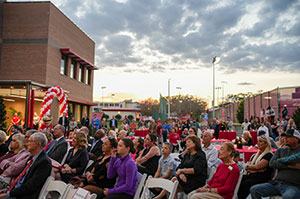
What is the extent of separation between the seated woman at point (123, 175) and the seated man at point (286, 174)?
6.72ft

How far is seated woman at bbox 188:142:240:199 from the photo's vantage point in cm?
402

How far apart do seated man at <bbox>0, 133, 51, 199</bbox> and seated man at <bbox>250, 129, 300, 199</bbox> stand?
3.39 meters

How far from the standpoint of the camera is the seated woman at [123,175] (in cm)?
389

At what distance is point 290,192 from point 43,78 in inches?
808

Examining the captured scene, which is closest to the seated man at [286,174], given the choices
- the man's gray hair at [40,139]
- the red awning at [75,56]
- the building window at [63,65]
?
the man's gray hair at [40,139]

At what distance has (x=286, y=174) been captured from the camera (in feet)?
13.4

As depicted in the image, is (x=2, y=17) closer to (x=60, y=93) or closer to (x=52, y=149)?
(x=60, y=93)

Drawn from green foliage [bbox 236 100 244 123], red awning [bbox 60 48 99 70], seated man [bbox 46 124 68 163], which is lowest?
seated man [bbox 46 124 68 163]

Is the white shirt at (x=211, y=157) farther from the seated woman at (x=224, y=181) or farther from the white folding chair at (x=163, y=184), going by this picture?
the white folding chair at (x=163, y=184)

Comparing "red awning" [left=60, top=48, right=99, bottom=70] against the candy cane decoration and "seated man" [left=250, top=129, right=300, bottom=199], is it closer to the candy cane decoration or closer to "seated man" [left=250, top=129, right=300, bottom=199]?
the candy cane decoration

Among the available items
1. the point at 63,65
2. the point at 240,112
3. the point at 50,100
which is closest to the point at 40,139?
the point at 50,100

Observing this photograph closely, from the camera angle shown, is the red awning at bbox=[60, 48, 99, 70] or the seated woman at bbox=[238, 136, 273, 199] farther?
the red awning at bbox=[60, 48, 99, 70]

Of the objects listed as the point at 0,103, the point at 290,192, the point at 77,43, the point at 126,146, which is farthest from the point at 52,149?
the point at 77,43

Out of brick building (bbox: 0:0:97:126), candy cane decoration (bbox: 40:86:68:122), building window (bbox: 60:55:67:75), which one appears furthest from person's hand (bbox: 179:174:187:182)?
building window (bbox: 60:55:67:75)
